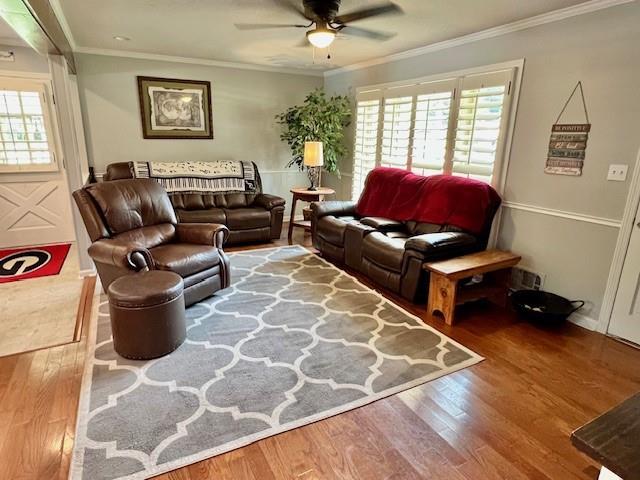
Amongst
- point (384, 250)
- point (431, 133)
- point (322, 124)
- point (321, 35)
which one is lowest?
point (384, 250)

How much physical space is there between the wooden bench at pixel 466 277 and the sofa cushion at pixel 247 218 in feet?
8.14

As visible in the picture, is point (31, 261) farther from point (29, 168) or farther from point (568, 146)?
point (568, 146)

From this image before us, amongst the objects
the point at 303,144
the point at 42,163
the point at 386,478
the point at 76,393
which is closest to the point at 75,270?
the point at 42,163

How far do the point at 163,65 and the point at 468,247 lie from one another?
4.42 metres

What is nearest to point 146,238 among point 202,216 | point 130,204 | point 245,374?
point 130,204

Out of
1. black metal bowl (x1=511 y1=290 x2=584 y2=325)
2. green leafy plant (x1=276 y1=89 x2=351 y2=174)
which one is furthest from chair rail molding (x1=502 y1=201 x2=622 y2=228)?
green leafy plant (x1=276 y1=89 x2=351 y2=174)

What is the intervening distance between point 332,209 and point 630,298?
2.86 meters

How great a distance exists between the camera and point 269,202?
197 inches

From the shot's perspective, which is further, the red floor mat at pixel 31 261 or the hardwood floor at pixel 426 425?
the red floor mat at pixel 31 261

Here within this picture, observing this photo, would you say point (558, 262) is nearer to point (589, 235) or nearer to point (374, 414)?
point (589, 235)

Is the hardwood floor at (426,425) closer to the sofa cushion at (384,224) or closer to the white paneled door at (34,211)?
the sofa cushion at (384,224)

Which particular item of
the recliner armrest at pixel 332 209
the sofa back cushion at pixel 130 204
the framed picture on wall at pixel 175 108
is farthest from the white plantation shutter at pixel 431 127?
the framed picture on wall at pixel 175 108

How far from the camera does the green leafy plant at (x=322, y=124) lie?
518cm

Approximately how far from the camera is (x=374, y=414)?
1983mm
